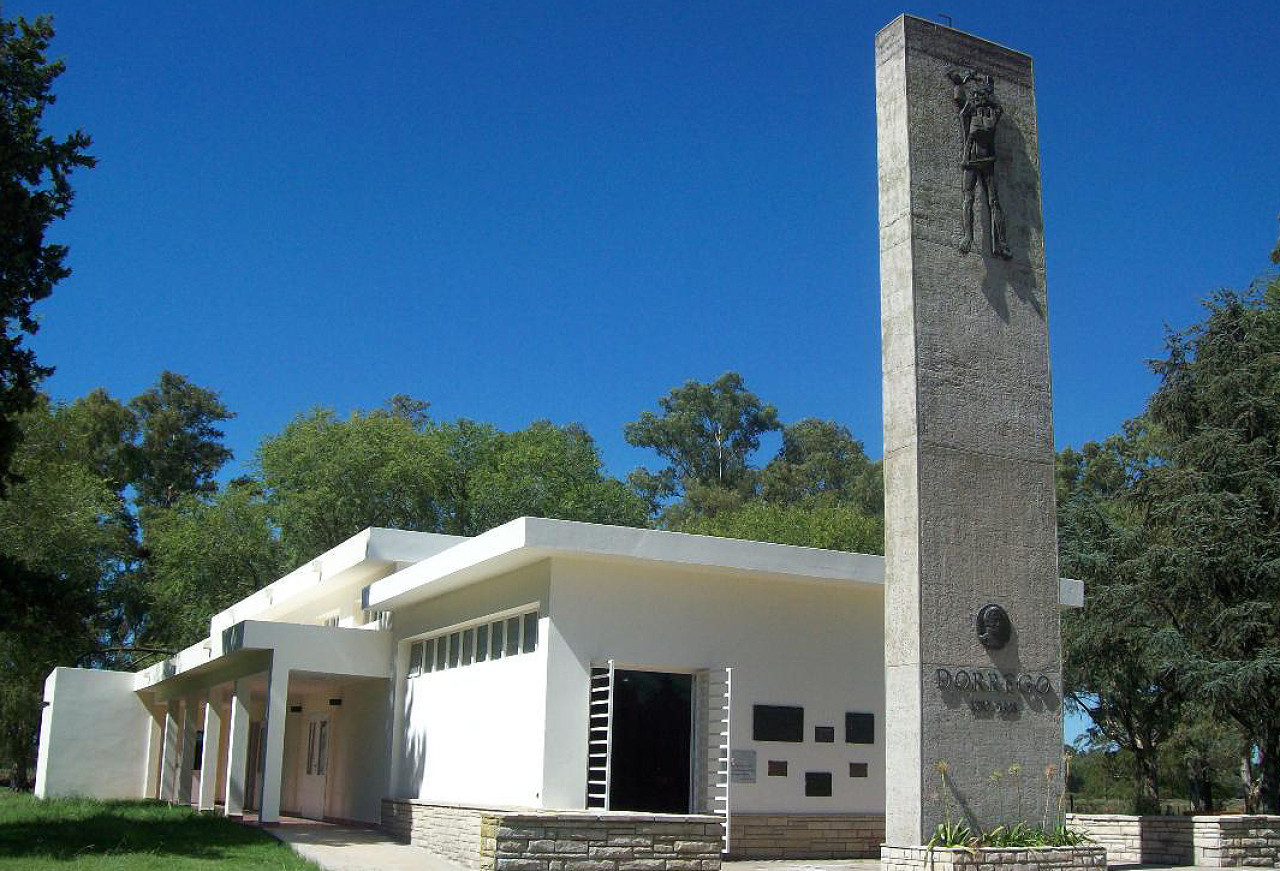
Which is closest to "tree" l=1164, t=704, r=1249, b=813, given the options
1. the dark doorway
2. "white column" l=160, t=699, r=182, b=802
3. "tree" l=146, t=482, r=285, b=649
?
the dark doorway

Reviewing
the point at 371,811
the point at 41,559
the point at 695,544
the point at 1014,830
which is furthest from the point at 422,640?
the point at 41,559

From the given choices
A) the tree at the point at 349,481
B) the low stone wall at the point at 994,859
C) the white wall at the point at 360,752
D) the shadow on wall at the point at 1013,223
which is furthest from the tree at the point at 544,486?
the low stone wall at the point at 994,859

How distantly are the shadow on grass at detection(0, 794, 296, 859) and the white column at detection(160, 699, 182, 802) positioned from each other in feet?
17.0

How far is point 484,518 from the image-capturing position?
45.2 meters

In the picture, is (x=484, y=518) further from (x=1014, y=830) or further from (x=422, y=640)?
(x=1014, y=830)

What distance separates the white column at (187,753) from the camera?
85.4ft

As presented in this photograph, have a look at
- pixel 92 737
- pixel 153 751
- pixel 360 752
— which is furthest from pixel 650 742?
pixel 92 737

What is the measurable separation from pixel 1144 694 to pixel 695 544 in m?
16.8

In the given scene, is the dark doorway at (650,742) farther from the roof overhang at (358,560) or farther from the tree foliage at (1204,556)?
the tree foliage at (1204,556)

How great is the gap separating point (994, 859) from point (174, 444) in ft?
168

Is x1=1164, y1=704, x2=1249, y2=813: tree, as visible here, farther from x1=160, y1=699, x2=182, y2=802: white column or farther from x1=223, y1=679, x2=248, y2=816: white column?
x1=160, y1=699, x2=182, y2=802: white column

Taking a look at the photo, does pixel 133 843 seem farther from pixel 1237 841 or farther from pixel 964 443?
pixel 1237 841

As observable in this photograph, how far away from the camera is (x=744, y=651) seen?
16297mm

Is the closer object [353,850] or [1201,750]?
[353,850]
